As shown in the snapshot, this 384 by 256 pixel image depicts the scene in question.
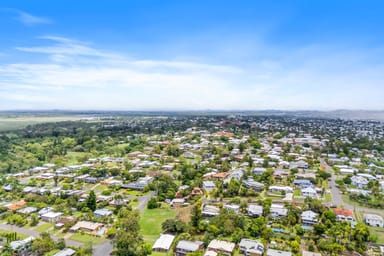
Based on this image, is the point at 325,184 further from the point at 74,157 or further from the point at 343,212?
the point at 74,157

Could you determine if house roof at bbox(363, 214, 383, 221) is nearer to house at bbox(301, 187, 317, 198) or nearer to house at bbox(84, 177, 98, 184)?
house at bbox(301, 187, 317, 198)

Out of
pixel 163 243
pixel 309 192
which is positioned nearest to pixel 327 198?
pixel 309 192

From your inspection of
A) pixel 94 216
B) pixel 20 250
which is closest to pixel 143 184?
pixel 94 216

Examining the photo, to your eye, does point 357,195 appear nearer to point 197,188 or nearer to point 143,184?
point 197,188

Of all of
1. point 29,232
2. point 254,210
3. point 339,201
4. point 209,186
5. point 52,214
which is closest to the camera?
point 29,232

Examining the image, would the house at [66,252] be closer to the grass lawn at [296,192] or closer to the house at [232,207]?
the house at [232,207]

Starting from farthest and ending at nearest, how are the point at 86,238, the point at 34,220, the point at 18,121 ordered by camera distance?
the point at 18,121 → the point at 34,220 → the point at 86,238

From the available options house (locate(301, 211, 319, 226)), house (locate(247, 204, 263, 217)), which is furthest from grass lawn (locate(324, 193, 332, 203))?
house (locate(247, 204, 263, 217))
